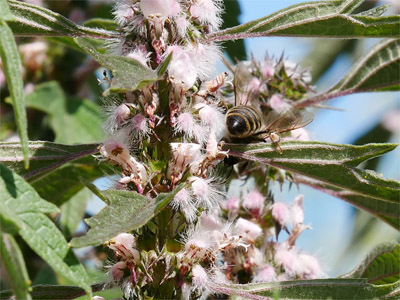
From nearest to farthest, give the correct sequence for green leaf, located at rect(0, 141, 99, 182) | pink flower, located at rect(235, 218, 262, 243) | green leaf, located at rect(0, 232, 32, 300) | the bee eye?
green leaf, located at rect(0, 232, 32, 300) → green leaf, located at rect(0, 141, 99, 182) → the bee eye → pink flower, located at rect(235, 218, 262, 243)

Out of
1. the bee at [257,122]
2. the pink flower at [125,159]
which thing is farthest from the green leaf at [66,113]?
the pink flower at [125,159]

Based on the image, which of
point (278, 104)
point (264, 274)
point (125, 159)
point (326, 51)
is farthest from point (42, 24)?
point (326, 51)

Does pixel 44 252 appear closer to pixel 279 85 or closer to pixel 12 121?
pixel 279 85

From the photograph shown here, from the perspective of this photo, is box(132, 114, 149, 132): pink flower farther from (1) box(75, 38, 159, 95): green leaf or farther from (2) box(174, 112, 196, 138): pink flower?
(1) box(75, 38, 159, 95): green leaf

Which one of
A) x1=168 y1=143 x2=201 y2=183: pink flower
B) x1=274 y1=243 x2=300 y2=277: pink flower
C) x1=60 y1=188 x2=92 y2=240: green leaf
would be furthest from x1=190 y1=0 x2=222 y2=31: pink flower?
x1=60 y1=188 x2=92 y2=240: green leaf

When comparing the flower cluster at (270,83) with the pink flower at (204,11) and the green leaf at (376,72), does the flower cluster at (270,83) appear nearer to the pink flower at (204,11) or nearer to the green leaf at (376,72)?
the green leaf at (376,72)

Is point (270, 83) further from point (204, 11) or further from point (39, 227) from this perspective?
point (39, 227)
